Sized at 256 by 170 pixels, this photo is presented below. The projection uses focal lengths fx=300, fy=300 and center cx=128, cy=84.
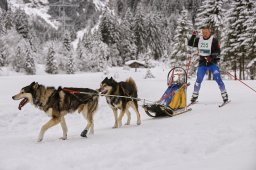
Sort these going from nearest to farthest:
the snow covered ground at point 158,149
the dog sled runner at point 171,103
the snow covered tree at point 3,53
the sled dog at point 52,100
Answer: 1. the snow covered ground at point 158,149
2. the sled dog at point 52,100
3. the dog sled runner at point 171,103
4. the snow covered tree at point 3,53

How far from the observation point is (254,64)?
31344 mm

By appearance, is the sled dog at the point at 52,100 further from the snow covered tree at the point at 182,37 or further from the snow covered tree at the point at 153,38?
the snow covered tree at the point at 153,38

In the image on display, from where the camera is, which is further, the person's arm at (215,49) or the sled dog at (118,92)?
the person's arm at (215,49)

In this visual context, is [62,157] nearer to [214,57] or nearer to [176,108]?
[176,108]

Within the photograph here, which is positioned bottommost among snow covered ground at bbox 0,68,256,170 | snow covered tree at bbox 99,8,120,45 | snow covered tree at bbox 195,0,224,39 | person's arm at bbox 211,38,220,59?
snow covered ground at bbox 0,68,256,170

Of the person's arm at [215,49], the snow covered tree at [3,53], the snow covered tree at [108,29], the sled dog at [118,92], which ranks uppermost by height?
the snow covered tree at [108,29]

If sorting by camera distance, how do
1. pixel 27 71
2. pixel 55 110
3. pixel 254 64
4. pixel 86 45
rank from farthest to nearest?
pixel 86 45 → pixel 27 71 → pixel 254 64 → pixel 55 110

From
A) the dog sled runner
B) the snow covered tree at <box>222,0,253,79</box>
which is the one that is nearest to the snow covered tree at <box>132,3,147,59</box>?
the snow covered tree at <box>222,0,253,79</box>

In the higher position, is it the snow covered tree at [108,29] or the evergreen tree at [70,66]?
the snow covered tree at [108,29]

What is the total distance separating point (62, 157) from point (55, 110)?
1.90 metres

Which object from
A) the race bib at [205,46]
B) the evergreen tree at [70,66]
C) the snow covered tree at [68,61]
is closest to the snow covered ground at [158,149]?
the race bib at [205,46]

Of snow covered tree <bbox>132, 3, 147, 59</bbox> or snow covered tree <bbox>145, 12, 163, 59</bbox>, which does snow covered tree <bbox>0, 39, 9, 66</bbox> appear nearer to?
snow covered tree <bbox>132, 3, 147, 59</bbox>

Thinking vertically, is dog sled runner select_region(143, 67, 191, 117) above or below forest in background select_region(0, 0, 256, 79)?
below

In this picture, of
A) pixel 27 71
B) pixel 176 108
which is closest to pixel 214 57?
pixel 176 108
